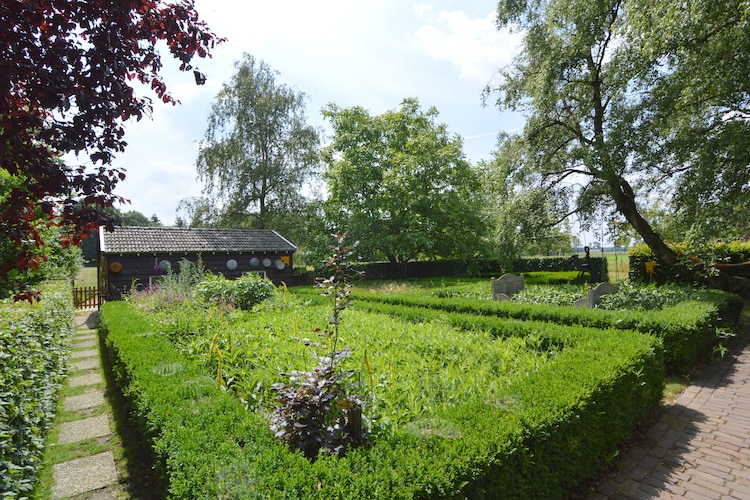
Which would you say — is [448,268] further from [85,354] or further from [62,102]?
[62,102]

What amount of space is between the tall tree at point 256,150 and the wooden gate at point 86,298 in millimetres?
8545

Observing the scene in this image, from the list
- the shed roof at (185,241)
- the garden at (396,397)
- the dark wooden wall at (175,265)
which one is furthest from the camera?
the shed roof at (185,241)

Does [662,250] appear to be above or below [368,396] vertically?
above

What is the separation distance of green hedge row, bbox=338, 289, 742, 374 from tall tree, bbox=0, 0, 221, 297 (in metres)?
7.24

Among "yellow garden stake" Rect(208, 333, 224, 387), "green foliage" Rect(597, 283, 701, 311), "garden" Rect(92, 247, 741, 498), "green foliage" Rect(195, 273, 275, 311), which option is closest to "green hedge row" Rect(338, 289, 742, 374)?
"garden" Rect(92, 247, 741, 498)

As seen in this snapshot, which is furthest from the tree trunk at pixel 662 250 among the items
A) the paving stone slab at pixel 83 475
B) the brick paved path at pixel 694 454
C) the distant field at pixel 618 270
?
the paving stone slab at pixel 83 475

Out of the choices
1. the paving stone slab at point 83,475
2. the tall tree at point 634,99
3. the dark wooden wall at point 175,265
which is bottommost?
the paving stone slab at point 83,475

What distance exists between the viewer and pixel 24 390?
146 inches

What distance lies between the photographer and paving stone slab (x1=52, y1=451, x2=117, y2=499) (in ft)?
11.2

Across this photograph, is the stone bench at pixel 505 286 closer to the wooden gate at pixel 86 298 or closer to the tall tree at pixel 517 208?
the tall tree at pixel 517 208

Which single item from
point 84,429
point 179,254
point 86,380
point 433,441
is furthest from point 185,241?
point 433,441

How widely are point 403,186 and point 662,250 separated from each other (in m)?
10.7

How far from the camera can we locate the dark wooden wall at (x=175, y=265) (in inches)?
520

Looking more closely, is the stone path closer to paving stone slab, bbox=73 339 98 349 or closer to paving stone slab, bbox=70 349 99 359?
paving stone slab, bbox=70 349 99 359
